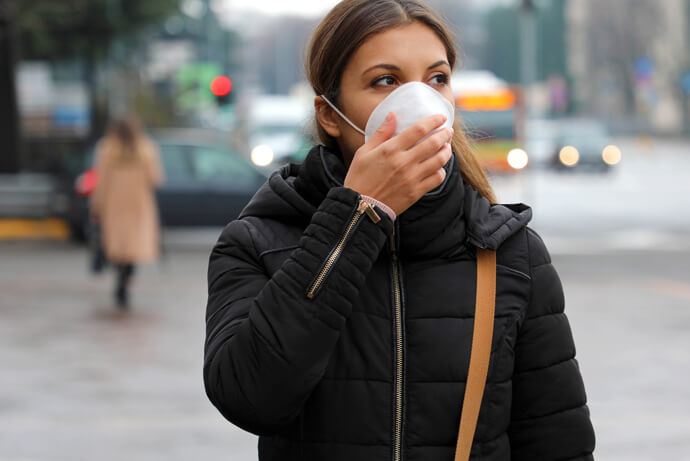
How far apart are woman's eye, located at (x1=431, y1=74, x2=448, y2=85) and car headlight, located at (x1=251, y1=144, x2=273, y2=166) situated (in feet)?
77.7

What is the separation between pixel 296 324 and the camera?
6.02ft

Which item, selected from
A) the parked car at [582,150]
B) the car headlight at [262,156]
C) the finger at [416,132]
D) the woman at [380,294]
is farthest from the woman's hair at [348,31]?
the parked car at [582,150]

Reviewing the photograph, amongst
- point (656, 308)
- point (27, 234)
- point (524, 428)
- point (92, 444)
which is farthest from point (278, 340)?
point (27, 234)

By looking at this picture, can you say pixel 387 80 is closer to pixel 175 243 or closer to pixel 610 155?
pixel 175 243

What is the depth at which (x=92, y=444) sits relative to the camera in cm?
584

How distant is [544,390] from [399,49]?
0.63m

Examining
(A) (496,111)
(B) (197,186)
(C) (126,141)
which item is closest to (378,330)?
(C) (126,141)

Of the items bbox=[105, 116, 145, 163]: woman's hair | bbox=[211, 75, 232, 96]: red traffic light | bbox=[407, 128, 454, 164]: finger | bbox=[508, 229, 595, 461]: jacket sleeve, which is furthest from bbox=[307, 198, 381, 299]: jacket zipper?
bbox=[211, 75, 232, 96]: red traffic light

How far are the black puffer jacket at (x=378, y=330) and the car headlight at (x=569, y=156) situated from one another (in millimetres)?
39897

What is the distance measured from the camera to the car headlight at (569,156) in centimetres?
4128

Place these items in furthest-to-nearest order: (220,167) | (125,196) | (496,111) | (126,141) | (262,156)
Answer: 1. (496,111)
2. (262,156)
3. (220,167)
4. (125,196)
5. (126,141)

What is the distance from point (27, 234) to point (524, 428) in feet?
56.4

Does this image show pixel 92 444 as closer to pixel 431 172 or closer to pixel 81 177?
pixel 431 172

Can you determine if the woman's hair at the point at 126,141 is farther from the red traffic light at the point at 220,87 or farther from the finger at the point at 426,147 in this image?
the red traffic light at the point at 220,87
